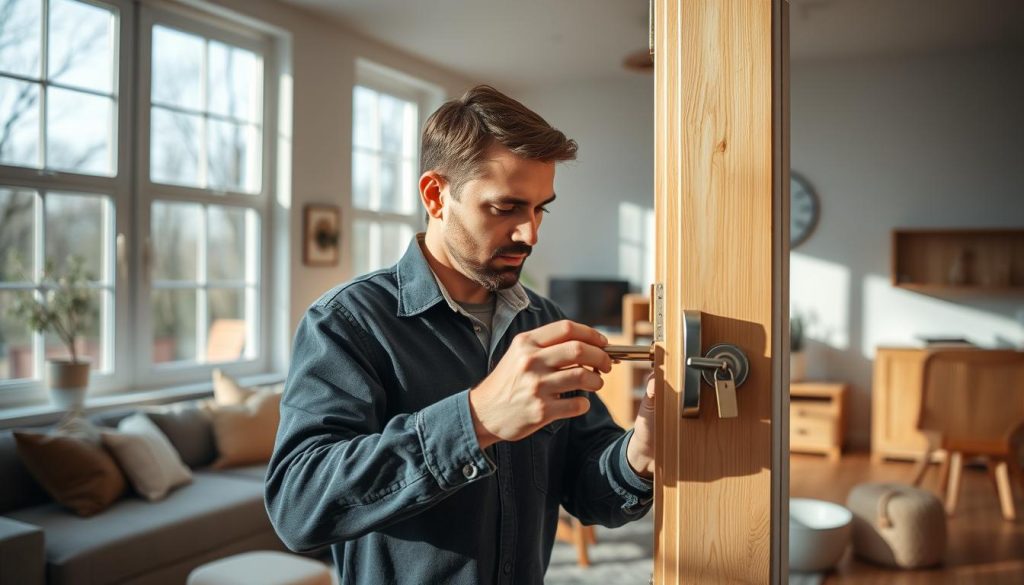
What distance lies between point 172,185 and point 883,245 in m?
4.81

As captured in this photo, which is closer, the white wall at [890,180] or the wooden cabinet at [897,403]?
the wooden cabinet at [897,403]

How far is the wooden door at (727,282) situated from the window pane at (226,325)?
13.6 feet

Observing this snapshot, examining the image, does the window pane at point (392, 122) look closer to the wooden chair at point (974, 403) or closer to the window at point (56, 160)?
the window at point (56, 160)

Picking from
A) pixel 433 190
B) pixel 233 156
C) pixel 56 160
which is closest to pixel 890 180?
pixel 233 156

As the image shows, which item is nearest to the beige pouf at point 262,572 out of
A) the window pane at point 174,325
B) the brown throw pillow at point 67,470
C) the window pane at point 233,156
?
the brown throw pillow at point 67,470

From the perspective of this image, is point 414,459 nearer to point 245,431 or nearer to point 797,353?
point 245,431

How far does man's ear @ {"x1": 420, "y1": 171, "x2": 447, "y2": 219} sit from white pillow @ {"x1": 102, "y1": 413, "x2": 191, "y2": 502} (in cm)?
246

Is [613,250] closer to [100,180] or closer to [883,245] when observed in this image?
[883,245]

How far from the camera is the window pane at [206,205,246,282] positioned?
15.2 ft

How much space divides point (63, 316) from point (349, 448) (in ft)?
10.9

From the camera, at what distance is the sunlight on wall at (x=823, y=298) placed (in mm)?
6199

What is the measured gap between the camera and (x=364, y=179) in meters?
5.82

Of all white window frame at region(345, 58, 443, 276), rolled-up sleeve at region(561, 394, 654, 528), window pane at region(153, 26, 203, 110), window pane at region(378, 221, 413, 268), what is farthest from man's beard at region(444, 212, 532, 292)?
window pane at region(378, 221, 413, 268)

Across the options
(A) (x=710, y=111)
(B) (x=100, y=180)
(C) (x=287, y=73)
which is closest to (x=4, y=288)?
(B) (x=100, y=180)
